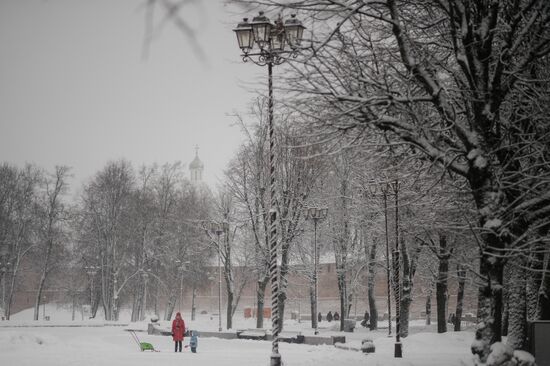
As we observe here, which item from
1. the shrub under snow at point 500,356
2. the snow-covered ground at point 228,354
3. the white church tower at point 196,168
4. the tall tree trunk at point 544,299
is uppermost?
the white church tower at point 196,168

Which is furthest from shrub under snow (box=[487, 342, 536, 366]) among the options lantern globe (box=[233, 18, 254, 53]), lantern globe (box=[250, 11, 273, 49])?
lantern globe (box=[233, 18, 254, 53])

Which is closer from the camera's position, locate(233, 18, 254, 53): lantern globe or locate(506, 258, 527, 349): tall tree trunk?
locate(506, 258, 527, 349): tall tree trunk

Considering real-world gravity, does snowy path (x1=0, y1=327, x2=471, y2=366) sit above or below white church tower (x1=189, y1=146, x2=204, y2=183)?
below

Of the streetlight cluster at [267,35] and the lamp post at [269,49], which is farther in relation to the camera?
the lamp post at [269,49]

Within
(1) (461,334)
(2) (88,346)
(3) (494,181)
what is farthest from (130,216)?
(3) (494,181)

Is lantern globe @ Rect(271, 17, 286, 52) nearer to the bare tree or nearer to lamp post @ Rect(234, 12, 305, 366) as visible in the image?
lamp post @ Rect(234, 12, 305, 366)

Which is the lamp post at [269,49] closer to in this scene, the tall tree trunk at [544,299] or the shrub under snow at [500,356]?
the shrub under snow at [500,356]

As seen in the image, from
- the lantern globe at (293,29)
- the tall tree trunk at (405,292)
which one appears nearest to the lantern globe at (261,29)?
the lantern globe at (293,29)

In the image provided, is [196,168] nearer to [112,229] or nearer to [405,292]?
[112,229]

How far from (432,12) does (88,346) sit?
703 inches

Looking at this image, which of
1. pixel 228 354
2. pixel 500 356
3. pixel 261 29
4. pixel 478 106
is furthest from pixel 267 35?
pixel 228 354

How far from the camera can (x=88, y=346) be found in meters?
23.2

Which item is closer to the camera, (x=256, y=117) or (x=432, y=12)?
(x=432, y=12)

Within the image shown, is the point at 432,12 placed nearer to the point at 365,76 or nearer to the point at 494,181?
the point at 365,76
